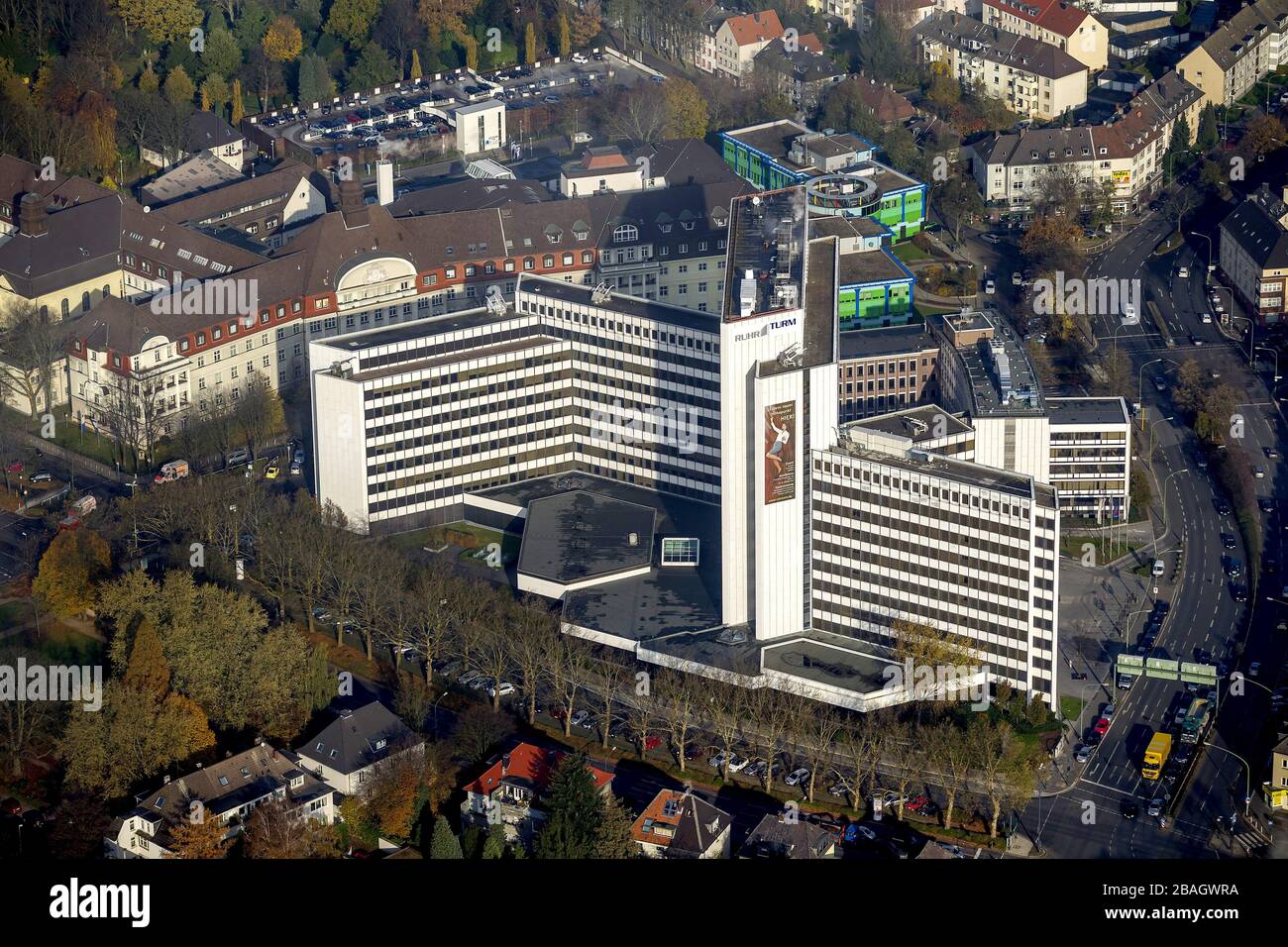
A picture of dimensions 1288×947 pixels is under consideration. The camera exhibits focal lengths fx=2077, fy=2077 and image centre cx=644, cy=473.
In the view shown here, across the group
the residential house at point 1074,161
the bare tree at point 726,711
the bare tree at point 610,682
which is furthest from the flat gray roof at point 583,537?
the residential house at point 1074,161

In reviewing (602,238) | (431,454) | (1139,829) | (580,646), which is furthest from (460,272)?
(1139,829)

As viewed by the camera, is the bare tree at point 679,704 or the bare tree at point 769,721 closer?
the bare tree at point 769,721

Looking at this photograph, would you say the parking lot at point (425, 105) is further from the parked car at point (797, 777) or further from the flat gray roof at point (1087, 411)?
the parked car at point (797, 777)

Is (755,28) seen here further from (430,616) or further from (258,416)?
(430,616)

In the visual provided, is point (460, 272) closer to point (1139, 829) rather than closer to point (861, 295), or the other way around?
point (861, 295)

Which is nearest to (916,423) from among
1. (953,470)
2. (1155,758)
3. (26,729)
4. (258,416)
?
(953,470)

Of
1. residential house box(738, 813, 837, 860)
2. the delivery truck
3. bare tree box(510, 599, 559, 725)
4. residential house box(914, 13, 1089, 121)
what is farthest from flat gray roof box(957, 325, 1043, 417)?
residential house box(914, 13, 1089, 121)

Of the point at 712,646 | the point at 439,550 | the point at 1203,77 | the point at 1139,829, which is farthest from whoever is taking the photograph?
the point at 1203,77
